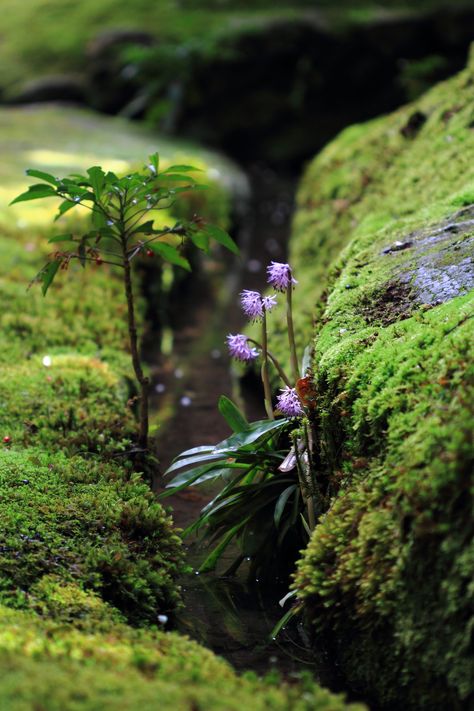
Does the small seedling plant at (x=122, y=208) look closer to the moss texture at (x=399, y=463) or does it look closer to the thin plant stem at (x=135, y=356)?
the thin plant stem at (x=135, y=356)

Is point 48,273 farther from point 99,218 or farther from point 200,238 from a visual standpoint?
point 200,238

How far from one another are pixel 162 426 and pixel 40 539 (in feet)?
8.00

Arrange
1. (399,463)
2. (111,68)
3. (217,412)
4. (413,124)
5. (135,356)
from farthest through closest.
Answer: (111,68) → (413,124) → (217,412) → (135,356) → (399,463)

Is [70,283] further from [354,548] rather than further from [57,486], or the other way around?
[354,548]

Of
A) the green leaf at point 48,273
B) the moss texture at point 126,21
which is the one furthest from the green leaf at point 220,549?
the moss texture at point 126,21

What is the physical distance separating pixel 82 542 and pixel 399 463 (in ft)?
4.22

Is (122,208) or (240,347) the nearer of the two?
(240,347)

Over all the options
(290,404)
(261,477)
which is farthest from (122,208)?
(261,477)

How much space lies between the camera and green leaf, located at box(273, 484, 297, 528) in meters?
3.40

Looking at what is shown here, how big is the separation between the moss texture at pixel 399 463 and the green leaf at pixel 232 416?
0.42 metres

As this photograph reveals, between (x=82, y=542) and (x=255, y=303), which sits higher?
(x=255, y=303)

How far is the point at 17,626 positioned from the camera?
2531 millimetres

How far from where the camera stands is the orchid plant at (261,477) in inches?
137

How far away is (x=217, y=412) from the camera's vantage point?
19.3 ft
